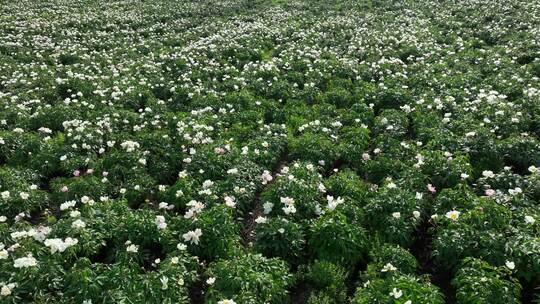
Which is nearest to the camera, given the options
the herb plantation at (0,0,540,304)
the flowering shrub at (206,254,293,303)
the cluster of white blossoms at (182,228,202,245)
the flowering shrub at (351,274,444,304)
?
the flowering shrub at (351,274,444,304)

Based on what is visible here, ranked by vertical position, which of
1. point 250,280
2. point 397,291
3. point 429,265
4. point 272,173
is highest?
point 397,291

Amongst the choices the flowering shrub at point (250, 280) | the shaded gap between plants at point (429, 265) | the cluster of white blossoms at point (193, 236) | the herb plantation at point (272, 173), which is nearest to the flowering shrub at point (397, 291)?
the herb plantation at point (272, 173)

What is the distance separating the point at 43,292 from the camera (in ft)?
20.4

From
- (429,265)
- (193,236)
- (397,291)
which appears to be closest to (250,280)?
(193,236)

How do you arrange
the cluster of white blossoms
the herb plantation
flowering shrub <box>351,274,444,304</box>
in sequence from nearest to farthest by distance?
flowering shrub <box>351,274,444,304</box> → the herb plantation → the cluster of white blossoms

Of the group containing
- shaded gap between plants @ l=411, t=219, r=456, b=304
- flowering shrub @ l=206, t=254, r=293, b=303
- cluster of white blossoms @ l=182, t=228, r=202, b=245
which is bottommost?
shaded gap between plants @ l=411, t=219, r=456, b=304

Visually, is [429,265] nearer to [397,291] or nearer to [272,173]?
[397,291]

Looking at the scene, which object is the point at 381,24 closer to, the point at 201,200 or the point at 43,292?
the point at 201,200

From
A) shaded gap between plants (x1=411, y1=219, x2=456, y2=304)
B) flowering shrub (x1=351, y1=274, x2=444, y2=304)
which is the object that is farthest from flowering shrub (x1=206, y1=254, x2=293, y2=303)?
shaded gap between plants (x1=411, y1=219, x2=456, y2=304)

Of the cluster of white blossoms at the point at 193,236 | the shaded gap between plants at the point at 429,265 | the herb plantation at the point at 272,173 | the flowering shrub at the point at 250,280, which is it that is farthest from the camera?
the cluster of white blossoms at the point at 193,236

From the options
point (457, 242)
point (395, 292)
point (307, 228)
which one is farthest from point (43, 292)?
point (457, 242)

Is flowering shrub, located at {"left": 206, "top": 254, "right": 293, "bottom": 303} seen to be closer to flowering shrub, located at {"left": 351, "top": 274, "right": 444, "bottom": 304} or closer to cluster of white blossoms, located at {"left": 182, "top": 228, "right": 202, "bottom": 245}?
cluster of white blossoms, located at {"left": 182, "top": 228, "right": 202, "bottom": 245}

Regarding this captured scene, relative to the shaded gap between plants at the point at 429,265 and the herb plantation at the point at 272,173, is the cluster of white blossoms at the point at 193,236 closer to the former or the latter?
the herb plantation at the point at 272,173

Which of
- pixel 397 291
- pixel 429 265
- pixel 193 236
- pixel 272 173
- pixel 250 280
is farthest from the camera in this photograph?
pixel 272 173
